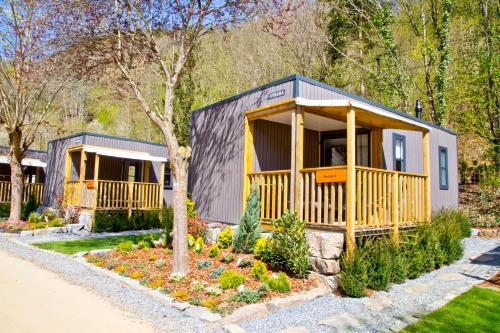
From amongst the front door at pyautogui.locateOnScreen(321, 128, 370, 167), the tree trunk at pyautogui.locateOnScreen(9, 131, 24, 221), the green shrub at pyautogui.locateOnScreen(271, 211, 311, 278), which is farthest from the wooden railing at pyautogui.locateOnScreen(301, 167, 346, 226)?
the tree trunk at pyautogui.locateOnScreen(9, 131, 24, 221)

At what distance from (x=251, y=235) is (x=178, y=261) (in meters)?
1.61

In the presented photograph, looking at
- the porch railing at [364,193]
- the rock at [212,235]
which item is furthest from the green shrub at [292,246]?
the rock at [212,235]

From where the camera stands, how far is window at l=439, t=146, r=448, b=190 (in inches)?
504

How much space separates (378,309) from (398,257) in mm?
1541

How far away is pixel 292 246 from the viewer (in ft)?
19.4

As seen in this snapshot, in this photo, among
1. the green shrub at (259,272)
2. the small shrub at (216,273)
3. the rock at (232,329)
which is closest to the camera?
the rock at (232,329)

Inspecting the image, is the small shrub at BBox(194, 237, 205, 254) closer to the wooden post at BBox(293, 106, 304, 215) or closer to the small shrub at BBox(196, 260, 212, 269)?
the small shrub at BBox(196, 260, 212, 269)

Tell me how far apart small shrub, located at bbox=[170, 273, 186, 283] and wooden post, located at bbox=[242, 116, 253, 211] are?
2361mm

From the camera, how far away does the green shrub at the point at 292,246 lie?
19.1 feet

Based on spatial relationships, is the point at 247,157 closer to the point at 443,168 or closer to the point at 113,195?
the point at 113,195

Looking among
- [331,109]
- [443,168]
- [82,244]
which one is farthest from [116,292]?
[443,168]

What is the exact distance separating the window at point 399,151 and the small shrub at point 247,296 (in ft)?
23.4

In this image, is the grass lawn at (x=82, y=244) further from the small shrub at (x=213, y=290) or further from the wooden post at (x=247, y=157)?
the small shrub at (x=213, y=290)

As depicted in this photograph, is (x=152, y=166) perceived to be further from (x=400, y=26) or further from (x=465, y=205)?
(x=400, y=26)
